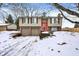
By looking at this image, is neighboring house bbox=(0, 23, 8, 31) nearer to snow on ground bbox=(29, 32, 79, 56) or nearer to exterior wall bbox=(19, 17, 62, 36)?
exterior wall bbox=(19, 17, 62, 36)

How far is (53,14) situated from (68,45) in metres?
0.36

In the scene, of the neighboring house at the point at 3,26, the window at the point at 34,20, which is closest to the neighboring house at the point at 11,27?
the neighboring house at the point at 3,26

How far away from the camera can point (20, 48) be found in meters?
1.58

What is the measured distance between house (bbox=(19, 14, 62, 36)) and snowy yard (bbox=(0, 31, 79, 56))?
0.21 feet

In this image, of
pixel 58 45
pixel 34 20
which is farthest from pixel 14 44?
pixel 58 45

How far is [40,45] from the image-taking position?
1.58 m

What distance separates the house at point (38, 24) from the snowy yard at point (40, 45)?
6 cm

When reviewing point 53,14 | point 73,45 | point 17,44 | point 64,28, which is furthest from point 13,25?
point 73,45

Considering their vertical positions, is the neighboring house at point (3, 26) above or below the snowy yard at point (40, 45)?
above

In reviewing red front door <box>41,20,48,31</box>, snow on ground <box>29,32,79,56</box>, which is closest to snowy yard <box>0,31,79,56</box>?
snow on ground <box>29,32,79,56</box>

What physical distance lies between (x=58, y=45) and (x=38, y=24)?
304mm

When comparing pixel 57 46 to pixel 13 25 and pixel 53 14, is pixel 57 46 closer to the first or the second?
pixel 53 14

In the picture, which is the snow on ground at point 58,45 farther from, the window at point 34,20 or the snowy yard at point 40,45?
the window at point 34,20

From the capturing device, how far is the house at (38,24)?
1595 millimetres
